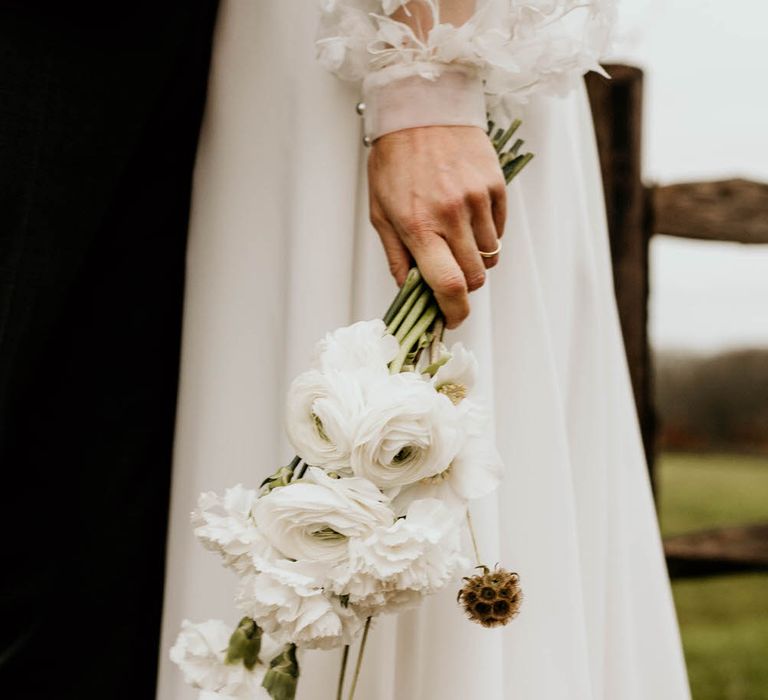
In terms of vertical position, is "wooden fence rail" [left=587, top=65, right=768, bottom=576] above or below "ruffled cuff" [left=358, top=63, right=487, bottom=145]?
above

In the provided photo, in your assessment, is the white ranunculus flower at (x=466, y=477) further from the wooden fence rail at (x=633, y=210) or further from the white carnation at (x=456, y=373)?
the wooden fence rail at (x=633, y=210)

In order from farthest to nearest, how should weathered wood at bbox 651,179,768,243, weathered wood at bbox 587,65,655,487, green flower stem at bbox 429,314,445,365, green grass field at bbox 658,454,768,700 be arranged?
green grass field at bbox 658,454,768,700
weathered wood at bbox 651,179,768,243
weathered wood at bbox 587,65,655,487
green flower stem at bbox 429,314,445,365

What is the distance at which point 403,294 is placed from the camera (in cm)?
81

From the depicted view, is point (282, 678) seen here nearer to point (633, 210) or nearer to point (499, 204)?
point (499, 204)

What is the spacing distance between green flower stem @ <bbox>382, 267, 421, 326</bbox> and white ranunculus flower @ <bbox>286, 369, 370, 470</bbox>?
148 millimetres

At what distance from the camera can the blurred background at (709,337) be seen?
1863mm

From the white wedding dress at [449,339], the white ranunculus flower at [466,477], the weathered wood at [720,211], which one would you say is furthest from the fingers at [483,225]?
the weathered wood at [720,211]

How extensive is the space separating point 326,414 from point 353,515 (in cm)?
7

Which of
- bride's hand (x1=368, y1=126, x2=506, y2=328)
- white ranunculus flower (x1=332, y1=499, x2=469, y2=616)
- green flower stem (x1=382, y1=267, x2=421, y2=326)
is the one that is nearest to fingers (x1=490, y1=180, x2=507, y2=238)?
bride's hand (x1=368, y1=126, x2=506, y2=328)

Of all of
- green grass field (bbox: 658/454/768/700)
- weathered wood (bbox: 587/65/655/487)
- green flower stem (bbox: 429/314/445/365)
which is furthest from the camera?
green grass field (bbox: 658/454/768/700)

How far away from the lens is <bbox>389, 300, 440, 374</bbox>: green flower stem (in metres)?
0.70

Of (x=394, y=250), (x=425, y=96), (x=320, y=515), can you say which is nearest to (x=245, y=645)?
(x=320, y=515)

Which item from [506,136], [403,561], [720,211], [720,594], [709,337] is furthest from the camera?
[709,337]

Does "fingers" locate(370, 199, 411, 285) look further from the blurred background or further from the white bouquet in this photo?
the blurred background
